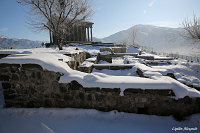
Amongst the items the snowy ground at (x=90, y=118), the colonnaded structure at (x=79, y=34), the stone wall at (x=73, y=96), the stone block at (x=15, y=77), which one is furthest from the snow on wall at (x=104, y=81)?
the colonnaded structure at (x=79, y=34)

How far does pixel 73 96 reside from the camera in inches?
108

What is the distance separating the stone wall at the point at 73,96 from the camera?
251 centimetres

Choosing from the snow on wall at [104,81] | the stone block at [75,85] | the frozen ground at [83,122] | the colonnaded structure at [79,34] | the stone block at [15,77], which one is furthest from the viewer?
the colonnaded structure at [79,34]

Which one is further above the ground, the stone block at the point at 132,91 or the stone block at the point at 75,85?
the stone block at the point at 75,85

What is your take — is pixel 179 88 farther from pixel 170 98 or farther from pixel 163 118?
pixel 163 118

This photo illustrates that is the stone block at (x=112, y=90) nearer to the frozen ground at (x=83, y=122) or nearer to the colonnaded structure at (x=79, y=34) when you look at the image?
the frozen ground at (x=83, y=122)

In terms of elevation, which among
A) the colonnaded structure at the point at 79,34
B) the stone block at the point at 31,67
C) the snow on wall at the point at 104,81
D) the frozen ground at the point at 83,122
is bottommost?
the frozen ground at the point at 83,122

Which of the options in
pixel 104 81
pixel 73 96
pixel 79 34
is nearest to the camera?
pixel 104 81

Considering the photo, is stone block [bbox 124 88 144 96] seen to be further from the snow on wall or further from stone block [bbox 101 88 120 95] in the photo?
stone block [bbox 101 88 120 95]

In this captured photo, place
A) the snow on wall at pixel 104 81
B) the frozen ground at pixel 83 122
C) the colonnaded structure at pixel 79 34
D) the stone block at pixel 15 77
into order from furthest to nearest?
the colonnaded structure at pixel 79 34, the stone block at pixel 15 77, the snow on wall at pixel 104 81, the frozen ground at pixel 83 122

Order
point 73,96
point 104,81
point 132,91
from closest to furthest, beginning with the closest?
point 132,91 → point 104,81 → point 73,96

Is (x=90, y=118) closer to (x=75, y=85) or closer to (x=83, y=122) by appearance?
(x=83, y=122)

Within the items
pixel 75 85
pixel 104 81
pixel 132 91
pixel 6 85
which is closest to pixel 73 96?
pixel 75 85

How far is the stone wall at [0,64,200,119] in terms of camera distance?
2.51 meters
